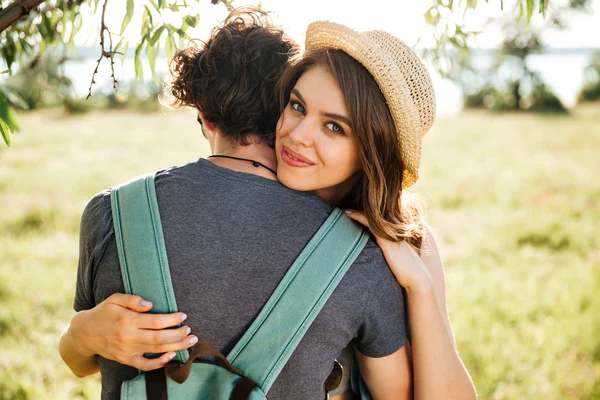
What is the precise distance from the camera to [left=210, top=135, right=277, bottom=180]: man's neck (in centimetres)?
161

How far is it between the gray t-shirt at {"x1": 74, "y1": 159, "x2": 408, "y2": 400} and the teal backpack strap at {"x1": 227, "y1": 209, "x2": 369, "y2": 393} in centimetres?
3

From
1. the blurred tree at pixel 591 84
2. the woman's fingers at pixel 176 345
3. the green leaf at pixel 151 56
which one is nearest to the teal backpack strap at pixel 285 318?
the woman's fingers at pixel 176 345

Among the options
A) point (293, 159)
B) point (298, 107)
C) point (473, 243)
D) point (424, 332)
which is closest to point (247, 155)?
point (293, 159)

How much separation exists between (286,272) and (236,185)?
265 mm

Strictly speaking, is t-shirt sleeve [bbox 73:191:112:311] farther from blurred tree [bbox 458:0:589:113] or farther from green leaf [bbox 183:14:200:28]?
blurred tree [bbox 458:0:589:113]

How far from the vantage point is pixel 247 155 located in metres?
1.72

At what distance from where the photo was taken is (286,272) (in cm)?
144

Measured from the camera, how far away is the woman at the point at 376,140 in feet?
5.48

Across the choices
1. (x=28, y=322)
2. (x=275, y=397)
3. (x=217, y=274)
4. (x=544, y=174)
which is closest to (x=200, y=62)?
(x=217, y=274)

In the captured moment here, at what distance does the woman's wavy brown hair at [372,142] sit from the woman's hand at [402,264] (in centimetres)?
3

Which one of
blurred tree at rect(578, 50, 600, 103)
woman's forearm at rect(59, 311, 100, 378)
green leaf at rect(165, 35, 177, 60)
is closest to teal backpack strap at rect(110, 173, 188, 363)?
woman's forearm at rect(59, 311, 100, 378)

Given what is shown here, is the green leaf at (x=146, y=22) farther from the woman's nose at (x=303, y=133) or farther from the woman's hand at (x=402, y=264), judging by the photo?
the woman's hand at (x=402, y=264)

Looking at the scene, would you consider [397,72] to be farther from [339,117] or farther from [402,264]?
[402,264]

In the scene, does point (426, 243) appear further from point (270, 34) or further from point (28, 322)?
point (28, 322)
